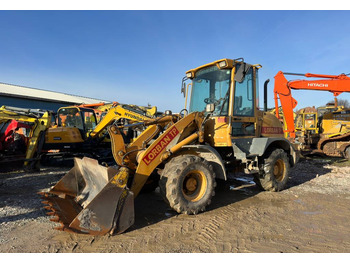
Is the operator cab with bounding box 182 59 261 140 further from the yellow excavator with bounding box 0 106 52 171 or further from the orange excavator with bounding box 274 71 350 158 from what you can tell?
the yellow excavator with bounding box 0 106 52 171

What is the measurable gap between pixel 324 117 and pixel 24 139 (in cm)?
1366

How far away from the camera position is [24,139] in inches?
331

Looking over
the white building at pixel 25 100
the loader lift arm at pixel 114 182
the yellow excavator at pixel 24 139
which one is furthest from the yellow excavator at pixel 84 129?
the white building at pixel 25 100

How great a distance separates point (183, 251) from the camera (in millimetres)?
3035

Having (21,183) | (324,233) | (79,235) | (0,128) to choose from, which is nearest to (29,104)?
(0,128)

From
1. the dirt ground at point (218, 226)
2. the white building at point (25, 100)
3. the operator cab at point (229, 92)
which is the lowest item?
the dirt ground at point (218, 226)

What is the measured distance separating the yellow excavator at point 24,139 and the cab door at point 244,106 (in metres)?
6.48

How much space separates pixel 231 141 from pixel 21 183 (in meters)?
5.54

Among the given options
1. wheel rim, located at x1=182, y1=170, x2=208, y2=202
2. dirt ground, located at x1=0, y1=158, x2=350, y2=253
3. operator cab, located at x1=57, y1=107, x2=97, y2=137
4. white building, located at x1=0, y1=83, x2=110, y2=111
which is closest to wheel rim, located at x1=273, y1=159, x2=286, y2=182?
dirt ground, located at x1=0, y1=158, x2=350, y2=253

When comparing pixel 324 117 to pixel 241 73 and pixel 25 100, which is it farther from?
pixel 25 100

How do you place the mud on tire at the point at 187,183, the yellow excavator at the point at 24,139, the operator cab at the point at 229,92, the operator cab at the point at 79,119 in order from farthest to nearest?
the operator cab at the point at 79,119
the yellow excavator at the point at 24,139
the operator cab at the point at 229,92
the mud on tire at the point at 187,183

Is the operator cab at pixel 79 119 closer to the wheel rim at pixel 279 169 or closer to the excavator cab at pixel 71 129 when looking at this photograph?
the excavator cab at pixel 71 129

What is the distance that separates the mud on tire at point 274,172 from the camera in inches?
217

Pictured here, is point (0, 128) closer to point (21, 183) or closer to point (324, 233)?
point (21, 183)
